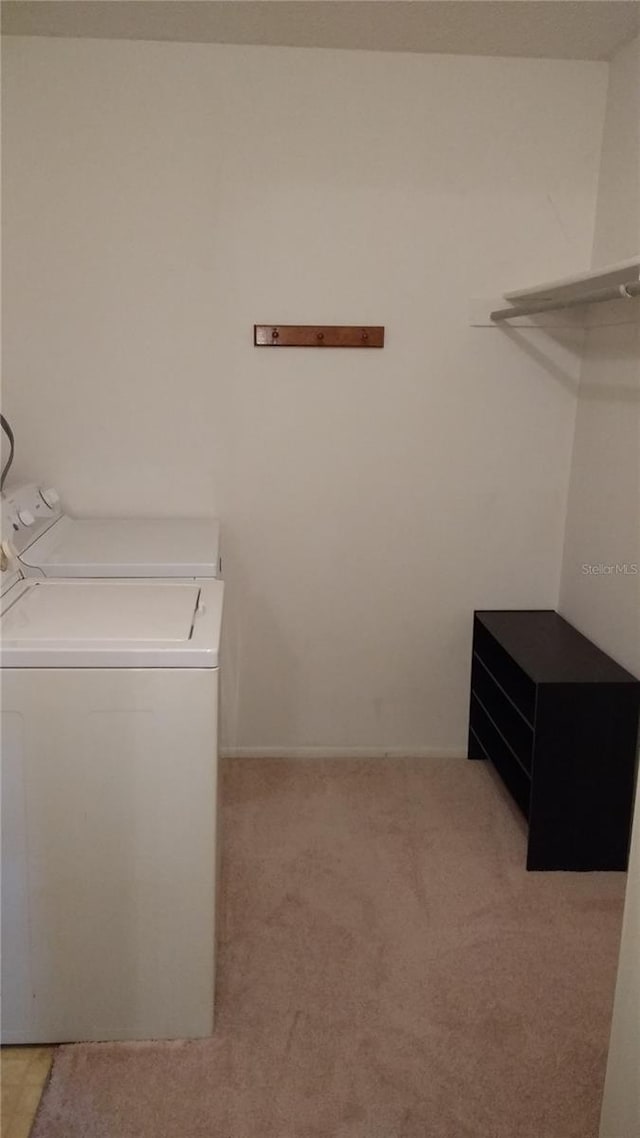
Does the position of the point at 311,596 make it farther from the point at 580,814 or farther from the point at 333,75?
the point at 333,75

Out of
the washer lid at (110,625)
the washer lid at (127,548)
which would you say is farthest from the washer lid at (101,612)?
the washer lid at (127,548)

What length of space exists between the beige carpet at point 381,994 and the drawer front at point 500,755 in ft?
0.33

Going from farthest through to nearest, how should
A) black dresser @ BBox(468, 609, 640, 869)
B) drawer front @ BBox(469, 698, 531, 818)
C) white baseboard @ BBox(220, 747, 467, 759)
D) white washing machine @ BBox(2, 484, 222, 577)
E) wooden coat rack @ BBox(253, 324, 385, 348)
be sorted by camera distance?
white baseboard @ BBox(220, 747, 467, 759)
wooden coat rack @ BBox(253, 324, 385, 348)
drawer front @ BBox(469, 698, 531, 818)
black dresser @ BBox(468, 609, 640, 869)
white washing machine @ BBox(2, 484, 222, 577)

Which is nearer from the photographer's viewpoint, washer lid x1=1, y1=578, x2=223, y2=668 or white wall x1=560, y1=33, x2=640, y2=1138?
washer lid x1=1, y1=578, x2=223, y2=668

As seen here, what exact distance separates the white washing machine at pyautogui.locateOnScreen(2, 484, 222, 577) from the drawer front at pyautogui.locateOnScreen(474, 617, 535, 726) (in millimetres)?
920

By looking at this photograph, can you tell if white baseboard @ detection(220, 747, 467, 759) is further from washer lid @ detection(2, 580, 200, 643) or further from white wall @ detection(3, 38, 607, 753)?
washer lid @ detection(2, 580, 200, 643)

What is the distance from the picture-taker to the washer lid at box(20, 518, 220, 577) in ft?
6.82

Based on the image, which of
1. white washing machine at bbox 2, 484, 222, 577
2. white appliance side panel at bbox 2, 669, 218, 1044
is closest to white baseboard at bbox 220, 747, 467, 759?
white washing machine at bbox 2, 484, 222, 577

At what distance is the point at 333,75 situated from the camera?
2.43 metres

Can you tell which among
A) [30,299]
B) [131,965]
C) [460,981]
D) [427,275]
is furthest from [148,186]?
[460,981]

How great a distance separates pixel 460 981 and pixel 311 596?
1.28 m

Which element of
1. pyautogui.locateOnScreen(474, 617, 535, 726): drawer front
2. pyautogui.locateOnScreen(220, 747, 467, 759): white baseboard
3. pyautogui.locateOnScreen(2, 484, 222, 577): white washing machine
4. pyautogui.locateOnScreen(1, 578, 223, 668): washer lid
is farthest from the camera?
pyautogui.locateOnScreen(220, 747, 467, 759): white baseboard

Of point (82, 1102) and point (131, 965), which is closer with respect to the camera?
point (82, 1102)

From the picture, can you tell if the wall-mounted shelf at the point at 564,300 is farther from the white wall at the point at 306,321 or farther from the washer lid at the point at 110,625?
the washer lid at the point at 110,625
